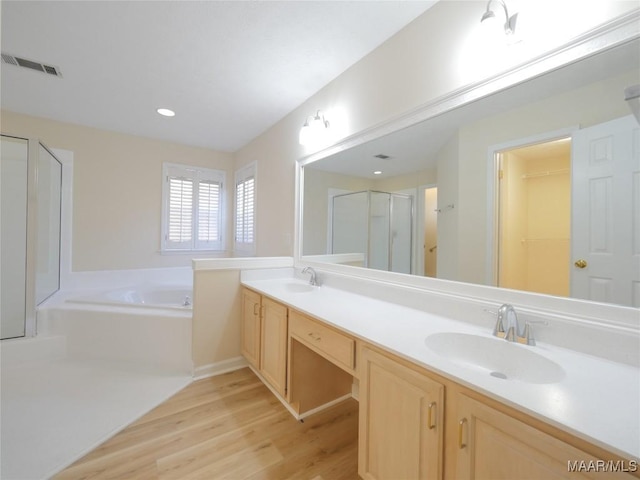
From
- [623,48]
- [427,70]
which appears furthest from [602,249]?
[427,70]

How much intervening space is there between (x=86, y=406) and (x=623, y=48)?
3.29 metres

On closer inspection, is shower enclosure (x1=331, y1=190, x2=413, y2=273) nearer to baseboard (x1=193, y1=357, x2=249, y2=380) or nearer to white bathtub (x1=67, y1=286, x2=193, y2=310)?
baseboard (x1=193, y1=357, x2=249, y2=380)

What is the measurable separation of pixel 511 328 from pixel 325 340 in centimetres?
81

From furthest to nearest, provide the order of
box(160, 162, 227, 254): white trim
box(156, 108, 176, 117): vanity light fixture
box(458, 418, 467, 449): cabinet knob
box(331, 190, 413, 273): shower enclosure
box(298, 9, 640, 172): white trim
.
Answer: box(160, 162, 227, 254): white trim → box(156, 108, 176, 117): vanity light fixture → box(331, 190, 413, 273): shower enclosure → box(298, 9, 640, 172): white trim → box(458, 418, 467, 449): cabinet knob

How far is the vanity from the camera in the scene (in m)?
0.60

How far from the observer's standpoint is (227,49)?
1.80 meters

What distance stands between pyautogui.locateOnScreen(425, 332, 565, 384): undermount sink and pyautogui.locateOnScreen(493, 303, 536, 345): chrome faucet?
0.11 feet

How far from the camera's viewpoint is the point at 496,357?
103 cm

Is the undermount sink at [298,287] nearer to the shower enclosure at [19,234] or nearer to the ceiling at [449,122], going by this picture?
the ceiling at [449,122]

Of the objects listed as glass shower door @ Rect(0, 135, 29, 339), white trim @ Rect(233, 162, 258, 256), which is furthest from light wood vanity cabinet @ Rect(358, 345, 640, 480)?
glass shower door @ Rect(0, 135, 29, 339)

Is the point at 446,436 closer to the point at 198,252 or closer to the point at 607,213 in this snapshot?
the point at 607,213

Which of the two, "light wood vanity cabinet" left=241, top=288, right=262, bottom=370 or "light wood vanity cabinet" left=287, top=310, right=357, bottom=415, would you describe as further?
"light wood vanity cabinet" left=241, top=288, right=262, bottom=370

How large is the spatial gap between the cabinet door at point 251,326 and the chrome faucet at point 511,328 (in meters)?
1.59

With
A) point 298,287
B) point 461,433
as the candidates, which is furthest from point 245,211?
point 461,433
